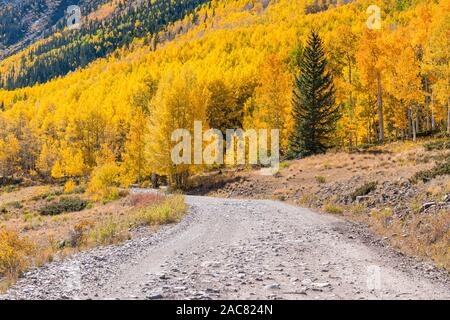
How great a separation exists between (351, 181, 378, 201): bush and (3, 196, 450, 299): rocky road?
16.4 ft

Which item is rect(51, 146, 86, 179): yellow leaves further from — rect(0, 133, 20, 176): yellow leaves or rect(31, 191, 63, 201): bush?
rect(0, 133, 20, 176): yellow leaves

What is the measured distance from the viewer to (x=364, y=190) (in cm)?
1917

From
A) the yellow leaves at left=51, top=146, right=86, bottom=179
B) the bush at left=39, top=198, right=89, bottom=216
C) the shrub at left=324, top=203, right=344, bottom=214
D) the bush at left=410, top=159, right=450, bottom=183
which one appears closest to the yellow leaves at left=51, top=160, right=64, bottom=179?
the yellow leaves at left=51, top=146, right=86, bottom=179

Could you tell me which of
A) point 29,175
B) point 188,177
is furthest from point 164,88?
point 29,175

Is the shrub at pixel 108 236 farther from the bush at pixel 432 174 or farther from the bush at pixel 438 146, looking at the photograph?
the bush at pixel 438 146

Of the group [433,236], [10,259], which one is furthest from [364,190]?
[10,259]

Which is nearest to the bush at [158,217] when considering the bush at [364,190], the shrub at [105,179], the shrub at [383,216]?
the shrub at [383,216]

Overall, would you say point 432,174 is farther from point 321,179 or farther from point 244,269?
point 244,269

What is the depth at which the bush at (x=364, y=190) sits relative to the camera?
19031 mm

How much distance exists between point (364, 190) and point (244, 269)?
1219cm

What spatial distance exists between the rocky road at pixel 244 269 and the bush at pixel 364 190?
4.98 metres
